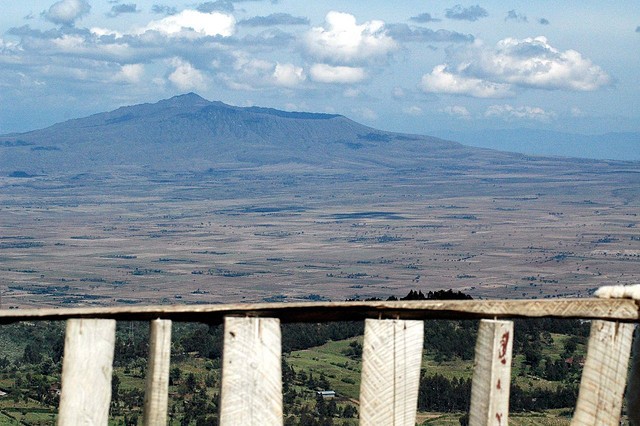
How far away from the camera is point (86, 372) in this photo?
3.75 m

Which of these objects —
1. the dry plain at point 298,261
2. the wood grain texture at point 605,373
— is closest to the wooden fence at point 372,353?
the wood grain texture at point 605,373

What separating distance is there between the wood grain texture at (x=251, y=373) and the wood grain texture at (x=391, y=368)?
0.29 meters

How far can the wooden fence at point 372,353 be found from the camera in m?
3.66

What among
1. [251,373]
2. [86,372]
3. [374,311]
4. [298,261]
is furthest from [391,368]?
→ [298,261]

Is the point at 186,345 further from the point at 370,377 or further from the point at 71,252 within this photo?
the point at 71,252

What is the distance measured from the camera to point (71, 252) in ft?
524

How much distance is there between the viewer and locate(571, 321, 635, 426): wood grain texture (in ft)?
12.0

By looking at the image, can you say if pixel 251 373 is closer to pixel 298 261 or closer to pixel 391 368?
pixel 391 368

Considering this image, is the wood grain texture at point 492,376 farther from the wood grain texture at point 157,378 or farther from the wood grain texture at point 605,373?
the wood grain texture at point 157,378

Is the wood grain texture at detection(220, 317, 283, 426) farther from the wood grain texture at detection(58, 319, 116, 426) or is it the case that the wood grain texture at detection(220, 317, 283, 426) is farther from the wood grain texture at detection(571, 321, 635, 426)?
the wood grain texture at detection(571, 321, 635, 426)

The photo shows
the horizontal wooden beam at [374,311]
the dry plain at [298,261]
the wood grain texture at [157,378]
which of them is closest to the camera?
the horizontal wooden beam at [374,311]

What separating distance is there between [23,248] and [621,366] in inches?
6516

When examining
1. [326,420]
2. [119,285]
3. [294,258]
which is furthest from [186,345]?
[294,258]

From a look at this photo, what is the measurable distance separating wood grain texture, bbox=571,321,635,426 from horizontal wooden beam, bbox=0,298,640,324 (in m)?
Answer: 0.05
